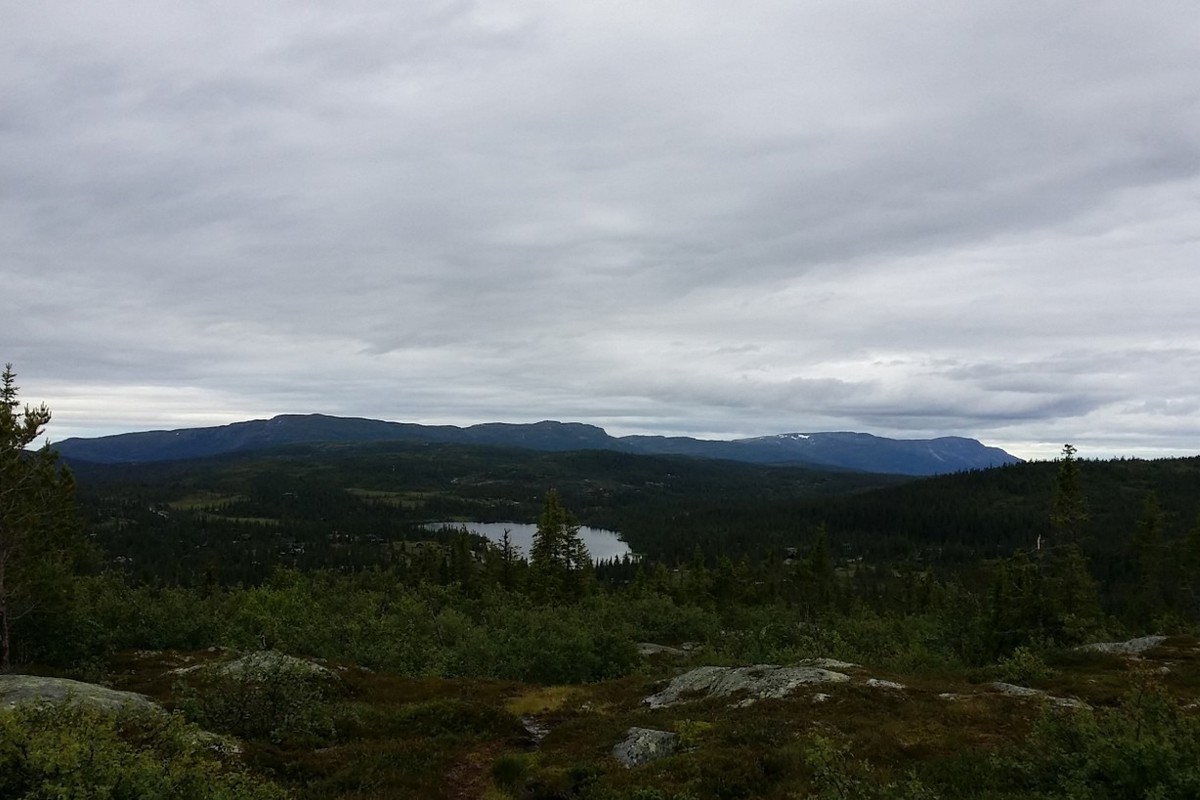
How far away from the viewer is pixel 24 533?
33000 millimetres

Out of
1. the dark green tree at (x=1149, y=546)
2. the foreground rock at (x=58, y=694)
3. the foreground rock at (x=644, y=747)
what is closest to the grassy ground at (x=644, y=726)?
the foreground rock at (x=644, y=747)

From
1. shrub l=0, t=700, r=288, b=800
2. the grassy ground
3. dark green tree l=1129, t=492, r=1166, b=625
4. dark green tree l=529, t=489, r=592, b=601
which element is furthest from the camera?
dark green tree l=529, t=489, r=592, b=601

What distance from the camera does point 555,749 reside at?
21.5 meters

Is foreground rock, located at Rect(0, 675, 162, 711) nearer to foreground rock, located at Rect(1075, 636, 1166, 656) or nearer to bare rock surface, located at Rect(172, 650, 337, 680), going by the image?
bare rock surface, located at Rect(172, 650, 337, 680)

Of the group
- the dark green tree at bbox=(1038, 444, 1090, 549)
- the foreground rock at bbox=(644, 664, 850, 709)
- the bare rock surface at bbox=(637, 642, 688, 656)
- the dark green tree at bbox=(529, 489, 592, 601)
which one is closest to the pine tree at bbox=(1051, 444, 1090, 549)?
the dark green tree at bbox=(1038, 444, 1090, 549)

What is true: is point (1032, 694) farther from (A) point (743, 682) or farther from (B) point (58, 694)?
(B) point (58, 694)

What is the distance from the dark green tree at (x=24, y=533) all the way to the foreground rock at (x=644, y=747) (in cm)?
3318

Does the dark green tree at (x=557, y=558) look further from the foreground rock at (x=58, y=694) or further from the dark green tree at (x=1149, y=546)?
the dark green tree at (x=1149, y=546)

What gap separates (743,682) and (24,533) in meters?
37.9

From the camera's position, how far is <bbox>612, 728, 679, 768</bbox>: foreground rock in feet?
62.1

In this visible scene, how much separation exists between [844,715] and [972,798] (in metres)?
10.4

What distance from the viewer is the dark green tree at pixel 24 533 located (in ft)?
106

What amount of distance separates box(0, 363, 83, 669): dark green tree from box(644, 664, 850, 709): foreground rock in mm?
33369

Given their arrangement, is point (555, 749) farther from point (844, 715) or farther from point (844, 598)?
point (844, 598)
